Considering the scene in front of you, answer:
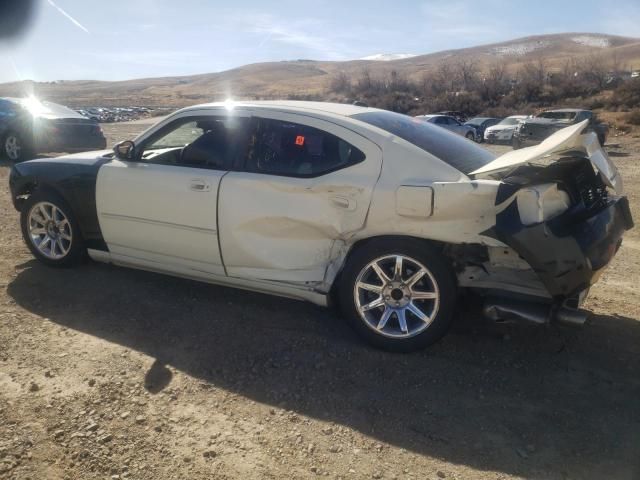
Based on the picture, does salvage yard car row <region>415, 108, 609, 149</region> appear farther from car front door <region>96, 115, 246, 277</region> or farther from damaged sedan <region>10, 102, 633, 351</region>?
car front door <region>96, 115, 246, 277</region>

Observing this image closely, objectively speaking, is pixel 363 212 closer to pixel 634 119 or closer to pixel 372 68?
pixel 634 119

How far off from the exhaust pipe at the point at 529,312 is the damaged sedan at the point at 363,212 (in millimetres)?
12

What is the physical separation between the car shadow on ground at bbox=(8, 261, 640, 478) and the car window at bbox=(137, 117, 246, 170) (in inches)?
43.5

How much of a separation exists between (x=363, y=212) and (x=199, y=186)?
127cm

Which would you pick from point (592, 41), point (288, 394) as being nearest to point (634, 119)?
point (288, 394)

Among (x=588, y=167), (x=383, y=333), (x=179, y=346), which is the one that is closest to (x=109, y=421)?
(x=179, y=346)

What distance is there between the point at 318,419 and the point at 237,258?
4.71 feet

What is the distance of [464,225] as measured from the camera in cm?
319

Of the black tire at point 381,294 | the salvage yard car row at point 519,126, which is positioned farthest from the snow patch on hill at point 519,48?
the black tire at point 381,294

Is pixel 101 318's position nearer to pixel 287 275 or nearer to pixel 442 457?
pixel 287 275

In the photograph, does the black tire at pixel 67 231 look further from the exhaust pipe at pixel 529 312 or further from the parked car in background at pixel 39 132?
the parked car in background at pixel 39 132

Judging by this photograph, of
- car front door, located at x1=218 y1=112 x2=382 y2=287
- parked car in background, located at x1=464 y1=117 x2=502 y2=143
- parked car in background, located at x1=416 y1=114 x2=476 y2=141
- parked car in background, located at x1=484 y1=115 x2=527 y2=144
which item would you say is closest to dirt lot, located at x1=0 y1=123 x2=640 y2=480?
car front door, located at x1=218 y1=112 x2=382 y2=287

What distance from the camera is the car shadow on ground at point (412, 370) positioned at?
2670mm

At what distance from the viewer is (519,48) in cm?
14300
